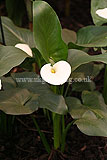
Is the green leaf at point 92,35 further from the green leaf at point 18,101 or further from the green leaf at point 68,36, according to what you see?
the green leaf at point 18,101

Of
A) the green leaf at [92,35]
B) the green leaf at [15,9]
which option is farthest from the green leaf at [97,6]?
the green leaf at [15,9]

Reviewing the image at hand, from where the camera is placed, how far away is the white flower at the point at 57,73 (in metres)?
0.71

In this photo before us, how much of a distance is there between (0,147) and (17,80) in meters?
0.26

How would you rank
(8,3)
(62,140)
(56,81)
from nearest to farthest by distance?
(56,81) < (62,140) < (8,3)

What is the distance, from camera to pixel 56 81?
712 millimetres

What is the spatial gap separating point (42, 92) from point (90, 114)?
15cm

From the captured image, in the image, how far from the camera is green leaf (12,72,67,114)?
2.59 ft

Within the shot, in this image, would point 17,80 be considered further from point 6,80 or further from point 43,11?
point 43,11

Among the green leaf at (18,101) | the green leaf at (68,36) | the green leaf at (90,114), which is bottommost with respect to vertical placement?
the green leaf at (90,114)

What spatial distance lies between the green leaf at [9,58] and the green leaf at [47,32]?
0.19 feet

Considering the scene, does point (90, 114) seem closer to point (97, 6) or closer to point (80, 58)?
point (80, 58)

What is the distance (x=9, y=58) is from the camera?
758 millimetres

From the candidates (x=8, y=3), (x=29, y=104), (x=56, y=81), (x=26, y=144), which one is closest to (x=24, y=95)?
(x=29, y=104)

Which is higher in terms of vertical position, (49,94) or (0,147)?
(49,94)
